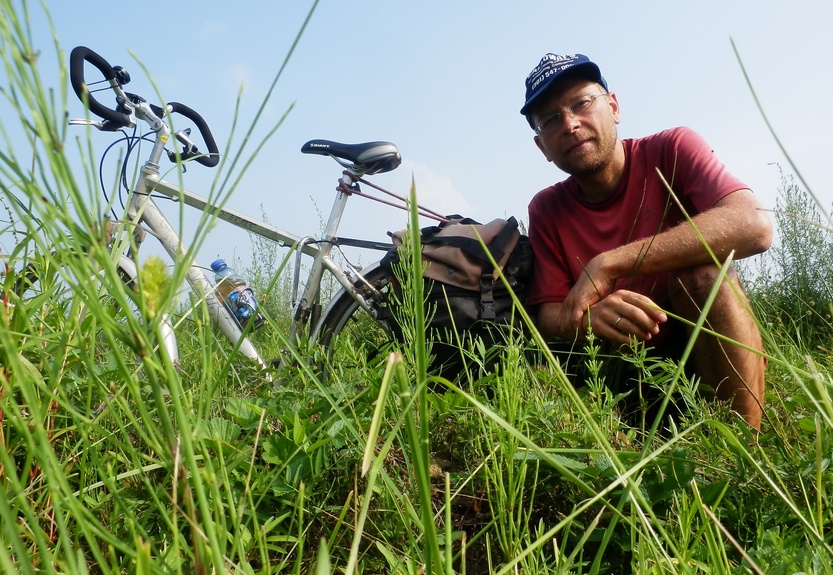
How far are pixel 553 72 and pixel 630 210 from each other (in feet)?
2.29

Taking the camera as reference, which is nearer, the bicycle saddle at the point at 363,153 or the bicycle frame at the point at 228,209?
the bicycle frame at the point at 228,209

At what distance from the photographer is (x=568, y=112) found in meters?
2.95

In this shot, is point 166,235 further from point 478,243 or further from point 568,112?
point 568,112

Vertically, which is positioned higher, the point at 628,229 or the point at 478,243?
the point at 478,243

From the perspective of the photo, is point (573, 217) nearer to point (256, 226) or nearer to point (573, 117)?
point (573, 117)

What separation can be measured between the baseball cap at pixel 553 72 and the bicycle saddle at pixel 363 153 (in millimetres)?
1177

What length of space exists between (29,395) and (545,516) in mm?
1110

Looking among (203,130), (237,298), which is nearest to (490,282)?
(237,298)

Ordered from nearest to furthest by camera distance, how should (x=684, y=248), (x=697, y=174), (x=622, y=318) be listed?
(x=622, y=318) → (x=684, y=248) → (x=697, y=174)

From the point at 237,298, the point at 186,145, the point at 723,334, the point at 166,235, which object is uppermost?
the point at 186,145

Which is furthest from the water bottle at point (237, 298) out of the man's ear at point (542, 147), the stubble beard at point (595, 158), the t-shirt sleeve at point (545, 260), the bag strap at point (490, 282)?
the stubble beard at point (595, 158)

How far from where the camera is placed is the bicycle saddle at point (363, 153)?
400 cm

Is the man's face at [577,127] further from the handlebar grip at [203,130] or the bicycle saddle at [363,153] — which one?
the handlebar grip at [203,130]

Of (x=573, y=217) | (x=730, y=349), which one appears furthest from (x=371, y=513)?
(x=573, y=217)
